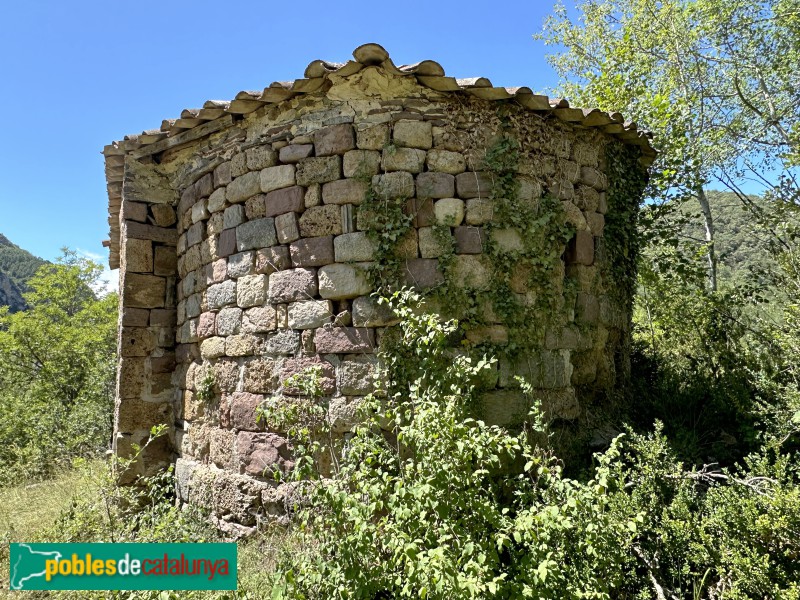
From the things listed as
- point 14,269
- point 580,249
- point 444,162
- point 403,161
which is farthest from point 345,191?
point 14,269

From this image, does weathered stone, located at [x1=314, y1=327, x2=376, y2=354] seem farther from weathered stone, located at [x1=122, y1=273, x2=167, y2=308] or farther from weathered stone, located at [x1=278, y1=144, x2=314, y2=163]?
weathered stone, located at [x1=122, y1=273, x2=167, y2=308]

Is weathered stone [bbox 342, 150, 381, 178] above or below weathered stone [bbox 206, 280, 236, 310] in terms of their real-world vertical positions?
above

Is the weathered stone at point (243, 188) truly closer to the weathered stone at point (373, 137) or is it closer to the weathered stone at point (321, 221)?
the weathered stone at point (321, 221)

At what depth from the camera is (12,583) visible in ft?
9.87

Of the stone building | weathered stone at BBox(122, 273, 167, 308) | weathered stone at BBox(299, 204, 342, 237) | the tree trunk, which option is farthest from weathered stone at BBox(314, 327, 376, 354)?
the tree trunk

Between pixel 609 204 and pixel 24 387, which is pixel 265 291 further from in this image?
pixel 24 387

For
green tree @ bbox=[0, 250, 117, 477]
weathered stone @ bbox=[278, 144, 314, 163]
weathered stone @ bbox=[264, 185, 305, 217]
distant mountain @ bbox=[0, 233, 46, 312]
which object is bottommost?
green tree @ bbox=[0, 250, 117, 477]

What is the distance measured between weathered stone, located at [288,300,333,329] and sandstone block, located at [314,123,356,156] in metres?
1.18

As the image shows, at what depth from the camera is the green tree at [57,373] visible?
309 inches

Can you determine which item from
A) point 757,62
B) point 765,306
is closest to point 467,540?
point 765,306

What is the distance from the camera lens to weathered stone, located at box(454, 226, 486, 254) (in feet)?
12.3

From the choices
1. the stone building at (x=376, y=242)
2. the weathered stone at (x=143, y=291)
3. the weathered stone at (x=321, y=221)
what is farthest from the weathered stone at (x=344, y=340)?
the weathered stone at (x=143, y=291)

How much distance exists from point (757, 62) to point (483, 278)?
895cm

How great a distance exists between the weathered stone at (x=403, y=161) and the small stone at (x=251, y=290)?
133 centimetres
